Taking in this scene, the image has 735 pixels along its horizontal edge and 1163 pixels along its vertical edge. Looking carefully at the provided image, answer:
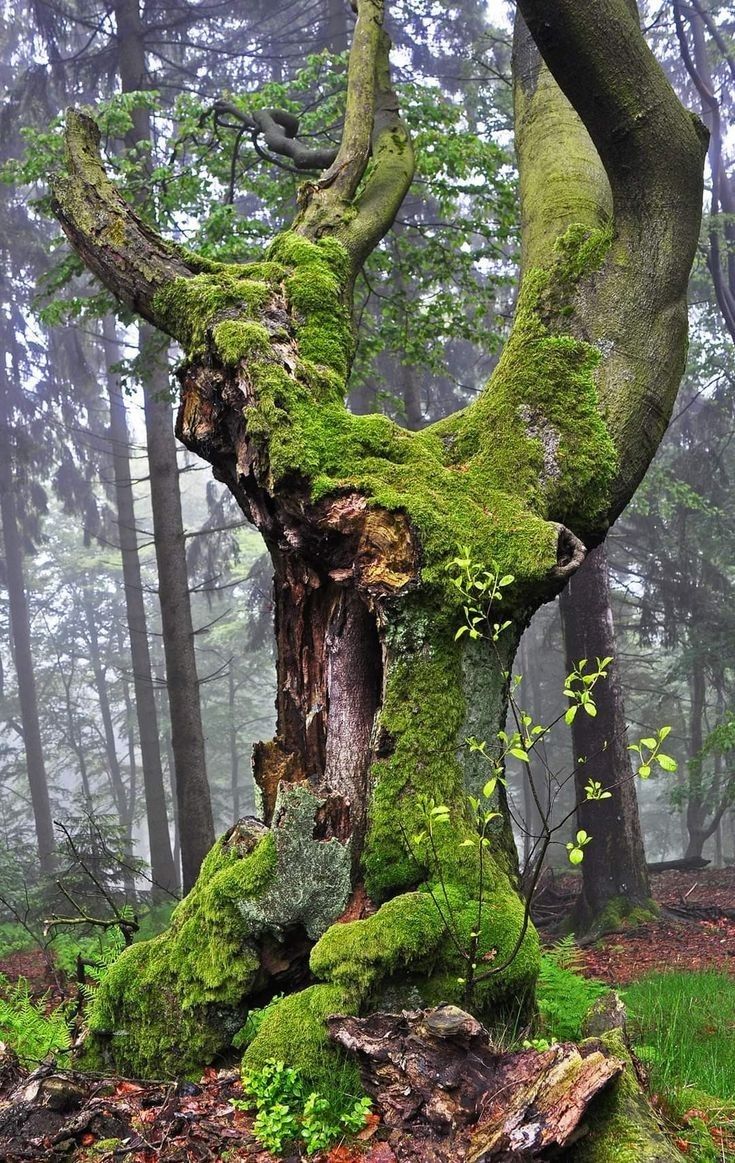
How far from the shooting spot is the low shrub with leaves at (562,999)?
11.9 feet

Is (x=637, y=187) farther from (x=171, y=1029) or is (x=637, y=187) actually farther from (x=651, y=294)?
(x=171, y=1029)

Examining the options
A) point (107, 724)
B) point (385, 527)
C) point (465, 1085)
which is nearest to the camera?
point (465, 1085)

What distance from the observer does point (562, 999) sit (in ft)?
13.1

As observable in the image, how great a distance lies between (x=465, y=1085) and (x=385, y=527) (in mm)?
2053

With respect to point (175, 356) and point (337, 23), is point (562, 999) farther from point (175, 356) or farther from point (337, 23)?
point (337, 23)

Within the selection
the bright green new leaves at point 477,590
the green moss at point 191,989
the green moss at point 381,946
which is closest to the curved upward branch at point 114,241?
the bright green new leaves at point 477,590

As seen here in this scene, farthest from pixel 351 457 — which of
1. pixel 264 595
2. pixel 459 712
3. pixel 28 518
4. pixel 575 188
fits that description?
pixel 28 518

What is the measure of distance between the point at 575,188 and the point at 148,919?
9014 mm

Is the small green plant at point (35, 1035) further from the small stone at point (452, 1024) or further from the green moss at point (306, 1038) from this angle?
the small stone at point (452, 1024)

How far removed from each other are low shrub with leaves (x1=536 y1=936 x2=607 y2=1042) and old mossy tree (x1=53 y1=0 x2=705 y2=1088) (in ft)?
2.28

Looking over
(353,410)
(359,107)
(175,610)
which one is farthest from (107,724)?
(359,107)

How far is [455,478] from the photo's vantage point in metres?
3.80

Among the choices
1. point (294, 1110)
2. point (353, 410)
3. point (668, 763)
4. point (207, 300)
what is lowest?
point (294, 1110)

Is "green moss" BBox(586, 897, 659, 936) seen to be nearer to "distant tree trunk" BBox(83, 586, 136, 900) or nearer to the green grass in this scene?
the green grass
